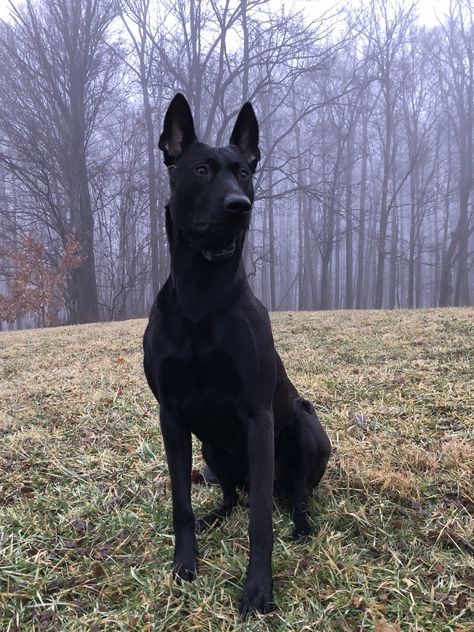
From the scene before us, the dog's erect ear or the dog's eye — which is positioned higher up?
the dog's erect ear

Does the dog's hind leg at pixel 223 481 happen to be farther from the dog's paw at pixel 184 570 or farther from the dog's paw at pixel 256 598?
the dog's paw at pixel 256 598

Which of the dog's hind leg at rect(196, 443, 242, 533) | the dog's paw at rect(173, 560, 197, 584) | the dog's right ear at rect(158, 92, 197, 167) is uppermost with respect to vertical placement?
the dog's right ear at rect(158, 92, 197, 167)

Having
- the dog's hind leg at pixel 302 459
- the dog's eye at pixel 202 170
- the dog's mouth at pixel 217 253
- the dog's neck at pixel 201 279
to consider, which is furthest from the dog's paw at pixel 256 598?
the dog's eye at pixel 202 170

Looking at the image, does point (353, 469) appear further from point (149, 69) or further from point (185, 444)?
point (149, 69)

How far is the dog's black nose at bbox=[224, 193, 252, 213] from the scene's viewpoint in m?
1.89

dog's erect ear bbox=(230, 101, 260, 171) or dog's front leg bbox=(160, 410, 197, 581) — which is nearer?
dog's front leg bbox=(160, 410, 197, 581)

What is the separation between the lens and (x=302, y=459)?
239 centimetres

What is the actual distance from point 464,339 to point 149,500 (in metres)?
4.60

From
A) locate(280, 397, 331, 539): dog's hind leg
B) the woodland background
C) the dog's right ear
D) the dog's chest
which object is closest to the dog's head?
the dog's right ear

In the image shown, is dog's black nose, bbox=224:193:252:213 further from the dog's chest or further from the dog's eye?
the dog's chest

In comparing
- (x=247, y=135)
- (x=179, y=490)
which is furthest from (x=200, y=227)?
(x=179, y=490)

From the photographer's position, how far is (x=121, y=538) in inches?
90.9

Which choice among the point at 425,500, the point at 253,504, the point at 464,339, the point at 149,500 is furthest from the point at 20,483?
the point at 464,339

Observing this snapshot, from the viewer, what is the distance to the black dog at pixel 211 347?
191cm
